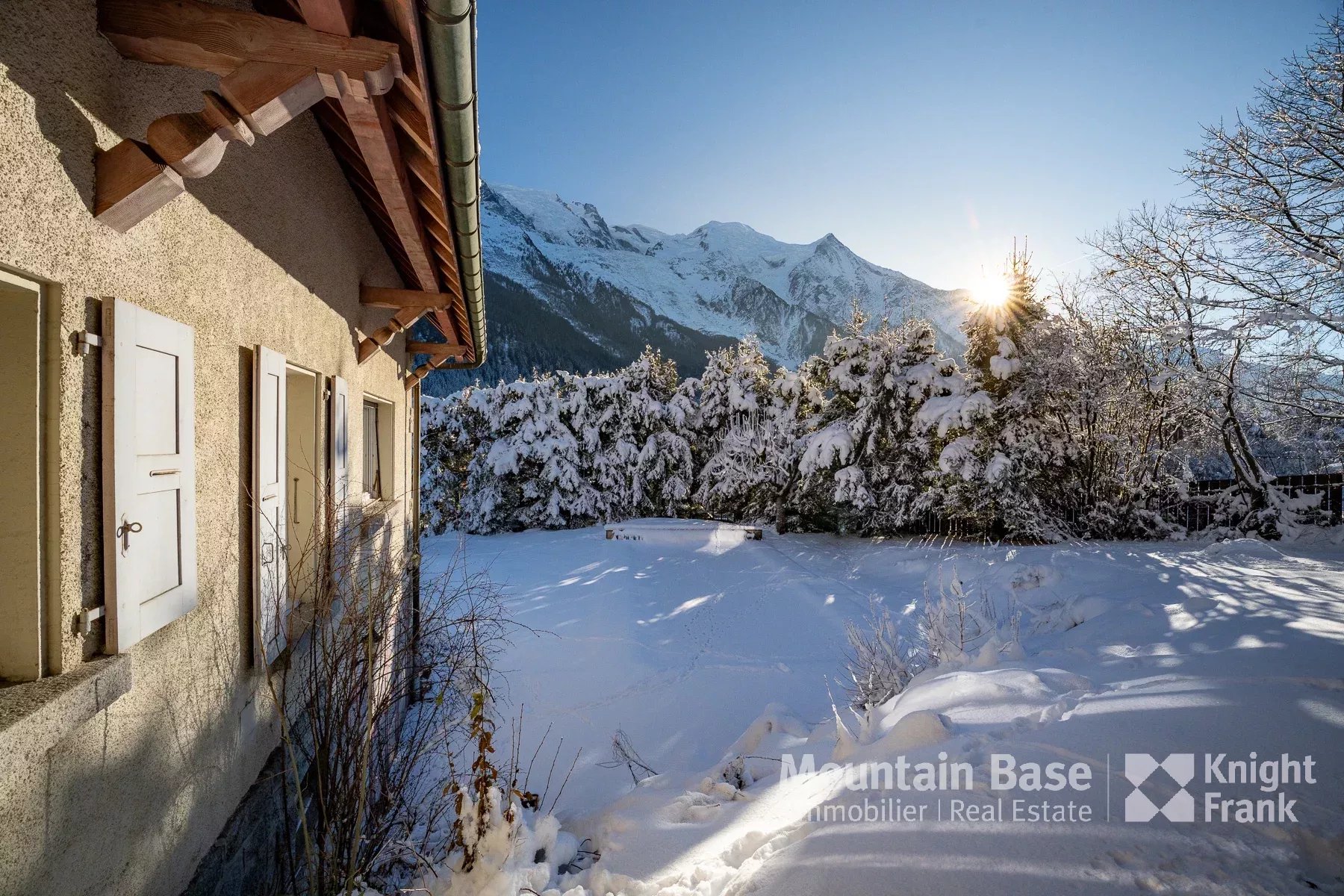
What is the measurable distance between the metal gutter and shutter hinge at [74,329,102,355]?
112 centimetres

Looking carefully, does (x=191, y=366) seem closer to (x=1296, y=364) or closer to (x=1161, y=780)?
(x=1161, y=780)

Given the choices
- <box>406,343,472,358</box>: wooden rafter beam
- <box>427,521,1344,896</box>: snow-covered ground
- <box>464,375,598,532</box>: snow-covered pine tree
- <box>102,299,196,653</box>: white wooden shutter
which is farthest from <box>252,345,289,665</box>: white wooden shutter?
<box>464,375,598,532</box>: snow-covered pine tree

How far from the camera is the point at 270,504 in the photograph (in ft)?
8.35

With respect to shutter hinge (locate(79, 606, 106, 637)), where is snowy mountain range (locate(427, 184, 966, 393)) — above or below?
above

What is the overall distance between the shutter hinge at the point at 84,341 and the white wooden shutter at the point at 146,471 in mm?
38

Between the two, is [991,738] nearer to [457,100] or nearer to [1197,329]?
[457,100]

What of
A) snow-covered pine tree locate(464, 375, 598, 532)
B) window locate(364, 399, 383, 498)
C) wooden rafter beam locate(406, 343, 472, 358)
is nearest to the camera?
window locate(364, 399, 383, 498)

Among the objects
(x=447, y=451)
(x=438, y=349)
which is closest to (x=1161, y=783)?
(x=438, y=349)

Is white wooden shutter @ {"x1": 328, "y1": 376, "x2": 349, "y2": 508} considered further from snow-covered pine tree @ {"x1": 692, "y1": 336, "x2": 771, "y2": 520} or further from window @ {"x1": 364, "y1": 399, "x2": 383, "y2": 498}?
snow-covered pine tree @ {"x1": 692, "y1": 336, "x2": 771, "y2": 520}

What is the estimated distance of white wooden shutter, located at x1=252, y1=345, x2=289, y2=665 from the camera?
2369mm

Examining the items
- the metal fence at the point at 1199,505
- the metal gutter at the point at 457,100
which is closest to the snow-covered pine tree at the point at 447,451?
the metal fence at the point at 1199,505

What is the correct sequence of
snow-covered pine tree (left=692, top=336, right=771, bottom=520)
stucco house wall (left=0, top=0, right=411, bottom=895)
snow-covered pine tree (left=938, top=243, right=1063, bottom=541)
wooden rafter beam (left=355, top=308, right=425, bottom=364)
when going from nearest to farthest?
stucco house wall (left=0, top=0, right=411, bottom=895)
wooden rafter beam (left=355, top=308, right=425, bottom=364)
snow-covered pine tree (left=938, top=243, right=1063, bottom=541)
snow-covered pine tree (left=692, top=336, right=771, bottom=520)

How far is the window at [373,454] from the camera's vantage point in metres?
5.85

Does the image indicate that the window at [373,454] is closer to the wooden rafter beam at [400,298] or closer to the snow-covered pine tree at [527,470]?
the wooden rafter beam at [400,298]
